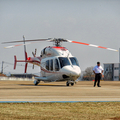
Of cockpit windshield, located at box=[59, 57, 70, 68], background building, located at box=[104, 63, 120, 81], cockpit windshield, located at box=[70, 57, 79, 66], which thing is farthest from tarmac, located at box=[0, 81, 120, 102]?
background building, located at box=[104, 63, 120, 81]

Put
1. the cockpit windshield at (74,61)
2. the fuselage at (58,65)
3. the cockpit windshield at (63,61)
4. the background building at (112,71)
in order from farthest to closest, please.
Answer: the background building at (112,71) < the cockpit windshield at (74,61) < the cockpit windshield at (63,61) < the fuselage at (58,65)

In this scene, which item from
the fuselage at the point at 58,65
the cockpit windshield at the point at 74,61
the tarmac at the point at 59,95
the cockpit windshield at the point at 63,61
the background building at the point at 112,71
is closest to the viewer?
the tarmac at the point at 59,95

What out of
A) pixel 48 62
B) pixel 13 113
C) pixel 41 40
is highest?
pixel 41 40

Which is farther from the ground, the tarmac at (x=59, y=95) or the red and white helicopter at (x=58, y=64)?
the red and white helicopter at (x=58, y=64)

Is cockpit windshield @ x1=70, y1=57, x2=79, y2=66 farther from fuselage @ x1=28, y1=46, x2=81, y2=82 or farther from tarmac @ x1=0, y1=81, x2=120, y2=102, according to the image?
tarmac @ x1=0, y1=81, x2=120, y2=102

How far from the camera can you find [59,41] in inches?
1167

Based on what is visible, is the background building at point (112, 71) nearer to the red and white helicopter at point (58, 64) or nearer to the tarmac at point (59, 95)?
the red and white helicopter at point (58, 64)

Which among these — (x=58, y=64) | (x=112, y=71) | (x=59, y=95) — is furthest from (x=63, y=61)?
(x=112, y=71)

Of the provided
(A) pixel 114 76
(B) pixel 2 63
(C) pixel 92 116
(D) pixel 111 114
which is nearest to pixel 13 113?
(C) pixel 92 116

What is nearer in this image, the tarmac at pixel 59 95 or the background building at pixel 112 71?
the tarmac at pixel 59 95

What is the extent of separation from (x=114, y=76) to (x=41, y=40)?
3542 inches

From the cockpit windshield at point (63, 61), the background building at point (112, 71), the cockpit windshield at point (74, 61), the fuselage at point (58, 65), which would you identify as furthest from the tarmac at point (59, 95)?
the background building at point (112, 71)

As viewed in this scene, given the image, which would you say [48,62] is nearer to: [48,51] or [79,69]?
[48,51]

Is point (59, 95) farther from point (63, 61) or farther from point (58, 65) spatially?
point (58, 65)
